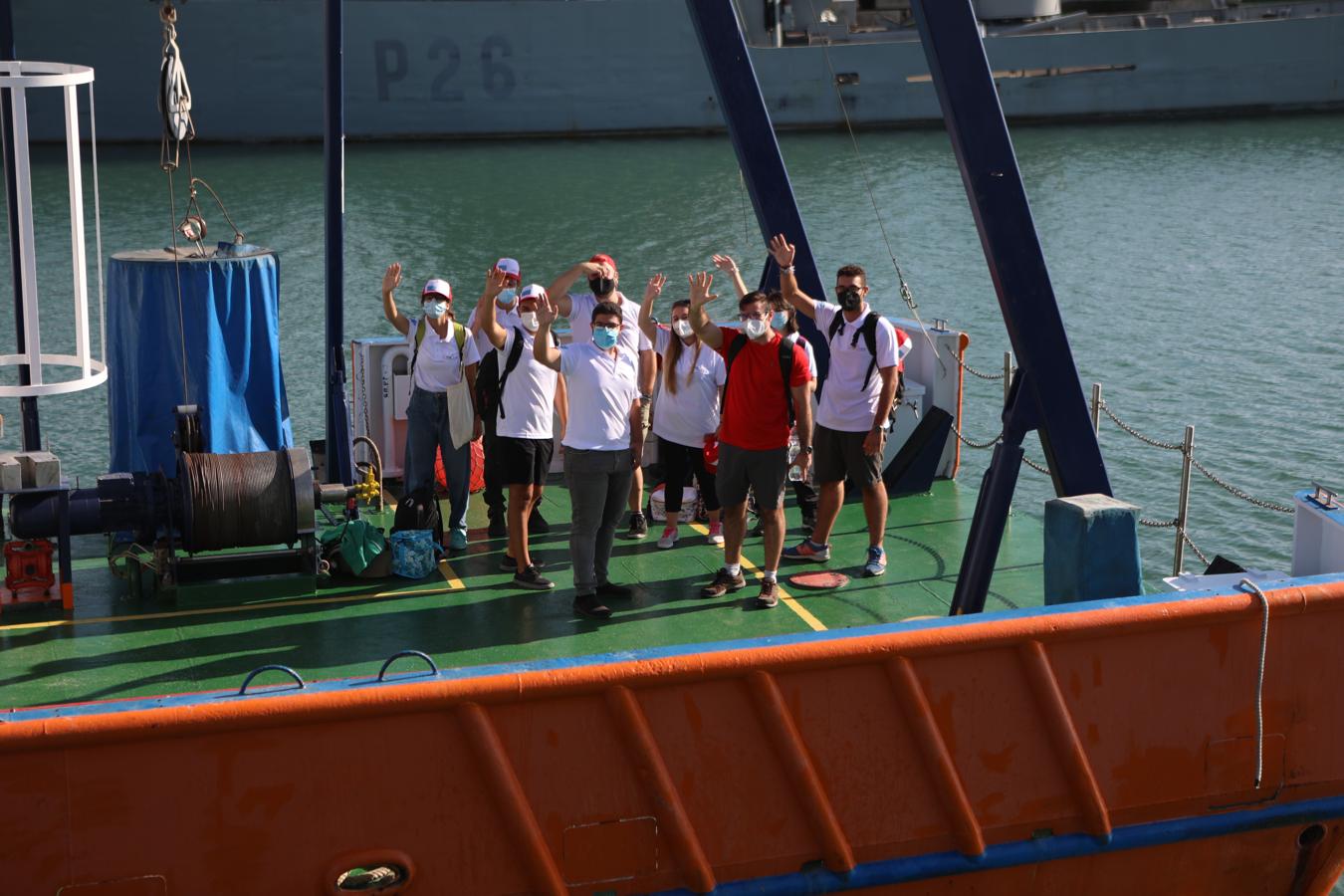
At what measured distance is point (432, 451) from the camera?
370 inches

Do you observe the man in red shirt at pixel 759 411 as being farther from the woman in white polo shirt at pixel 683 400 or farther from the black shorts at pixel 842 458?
the woman in white polo shirt at pixel 683 400

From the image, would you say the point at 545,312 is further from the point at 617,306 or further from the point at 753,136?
the point at 753,136

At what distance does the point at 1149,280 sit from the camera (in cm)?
2567

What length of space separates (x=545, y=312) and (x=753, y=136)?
3045 millimetres

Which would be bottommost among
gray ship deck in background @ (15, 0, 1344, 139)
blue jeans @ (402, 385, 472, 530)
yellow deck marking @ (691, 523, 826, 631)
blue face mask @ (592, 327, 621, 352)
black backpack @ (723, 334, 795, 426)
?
yellow deck marking @ (691, 523, 826, 631)

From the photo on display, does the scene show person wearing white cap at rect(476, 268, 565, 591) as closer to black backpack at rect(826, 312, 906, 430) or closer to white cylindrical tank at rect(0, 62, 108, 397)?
black backpack at rect(826, 312, 906, 430)

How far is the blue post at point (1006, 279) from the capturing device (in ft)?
22.1

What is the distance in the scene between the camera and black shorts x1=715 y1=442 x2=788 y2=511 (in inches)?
328

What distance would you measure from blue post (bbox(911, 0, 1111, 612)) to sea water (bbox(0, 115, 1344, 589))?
0.17 m

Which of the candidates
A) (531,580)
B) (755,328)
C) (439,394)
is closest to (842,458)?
(755,328)

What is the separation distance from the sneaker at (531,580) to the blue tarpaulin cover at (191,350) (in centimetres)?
251

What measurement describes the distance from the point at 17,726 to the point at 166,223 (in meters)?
30.2

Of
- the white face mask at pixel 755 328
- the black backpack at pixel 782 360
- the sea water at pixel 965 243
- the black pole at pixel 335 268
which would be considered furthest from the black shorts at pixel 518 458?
the sea water at pixel 965 243

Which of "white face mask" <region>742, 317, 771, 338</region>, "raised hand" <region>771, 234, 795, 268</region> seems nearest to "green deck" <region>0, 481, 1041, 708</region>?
"white face mask" <region>742, 317, 771, 338</region>
